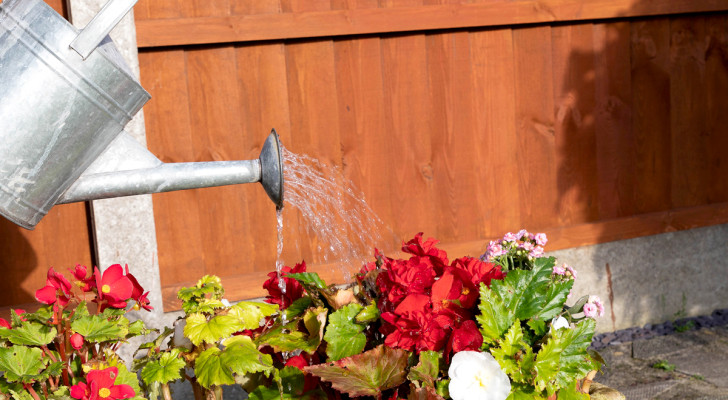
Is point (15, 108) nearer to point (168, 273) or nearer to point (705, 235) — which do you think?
point (168, 273)

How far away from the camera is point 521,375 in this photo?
3.89 ft

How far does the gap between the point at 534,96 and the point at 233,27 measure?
139 cm

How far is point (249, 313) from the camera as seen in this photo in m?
1.40

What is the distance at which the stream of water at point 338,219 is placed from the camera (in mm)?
2854

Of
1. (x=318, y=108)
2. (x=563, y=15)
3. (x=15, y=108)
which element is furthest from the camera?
(x=563, y=15)

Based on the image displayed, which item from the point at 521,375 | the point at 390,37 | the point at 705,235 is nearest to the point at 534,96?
the point at 390,37

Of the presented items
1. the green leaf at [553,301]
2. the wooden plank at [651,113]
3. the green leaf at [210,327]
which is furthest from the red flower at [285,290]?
the wooden plank at [651,113]

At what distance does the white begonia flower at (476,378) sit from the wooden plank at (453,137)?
1949mm

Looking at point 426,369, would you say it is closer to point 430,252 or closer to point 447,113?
point 430,252

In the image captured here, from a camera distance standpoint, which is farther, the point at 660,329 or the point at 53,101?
the point at 660,329

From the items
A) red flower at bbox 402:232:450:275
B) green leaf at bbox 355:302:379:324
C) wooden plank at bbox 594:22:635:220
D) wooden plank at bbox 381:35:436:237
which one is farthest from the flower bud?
wooden plank at bbox 594:22:635:220

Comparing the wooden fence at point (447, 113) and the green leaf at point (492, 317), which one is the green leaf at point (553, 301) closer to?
the green leaf at point (492, 317)

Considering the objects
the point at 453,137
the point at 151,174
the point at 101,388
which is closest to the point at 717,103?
the point at 453,137

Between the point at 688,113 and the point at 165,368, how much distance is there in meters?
3.07
